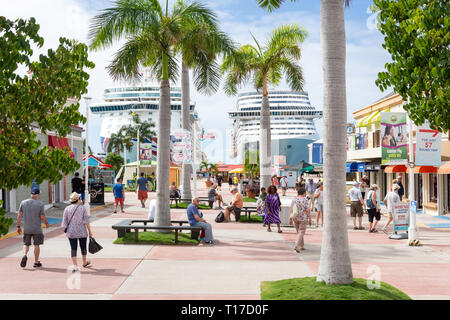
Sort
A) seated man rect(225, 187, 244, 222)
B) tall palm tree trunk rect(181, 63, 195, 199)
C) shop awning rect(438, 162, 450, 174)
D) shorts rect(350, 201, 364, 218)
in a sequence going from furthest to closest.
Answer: tall palm tree trunk rect(181, 63, 195, 199)
shop awning rect(438, 162, 450, 174)
seated man rect(225, 187, 244, 222)
shorts rect(350, 201, 364, 218)

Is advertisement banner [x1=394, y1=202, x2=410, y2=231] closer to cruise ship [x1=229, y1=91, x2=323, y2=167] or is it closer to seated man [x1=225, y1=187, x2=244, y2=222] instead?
seated man [x1=225, y1=187, x2=244, y2=222]

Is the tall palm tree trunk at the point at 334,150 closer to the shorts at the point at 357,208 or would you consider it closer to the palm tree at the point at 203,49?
the palm tree at the point at 203,49

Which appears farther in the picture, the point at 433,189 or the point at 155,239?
the point at 433,189

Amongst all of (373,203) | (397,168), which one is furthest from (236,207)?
(397,168)

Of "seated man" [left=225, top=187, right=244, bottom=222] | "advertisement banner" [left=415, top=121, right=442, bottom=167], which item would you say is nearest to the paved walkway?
"advertisement banner" [left=415, top=121, right=442, bottom=167]

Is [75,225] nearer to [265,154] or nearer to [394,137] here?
[394,137]

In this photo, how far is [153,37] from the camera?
46.6 ft

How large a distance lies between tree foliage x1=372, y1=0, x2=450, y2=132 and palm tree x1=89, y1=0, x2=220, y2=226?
→ 27.0 ft

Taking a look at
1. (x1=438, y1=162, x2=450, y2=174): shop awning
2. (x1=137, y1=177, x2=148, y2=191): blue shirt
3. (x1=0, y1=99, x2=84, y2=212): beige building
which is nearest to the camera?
(x1=438, y1=162, x2=450, y2=174): shop awning

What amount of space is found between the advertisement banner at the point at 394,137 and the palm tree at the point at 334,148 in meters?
8.97

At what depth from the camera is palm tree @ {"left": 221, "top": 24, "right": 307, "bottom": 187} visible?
21938 millimetres

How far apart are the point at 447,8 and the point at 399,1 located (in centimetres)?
64

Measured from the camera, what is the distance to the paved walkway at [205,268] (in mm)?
7652

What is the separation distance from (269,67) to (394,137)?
28.1ft
